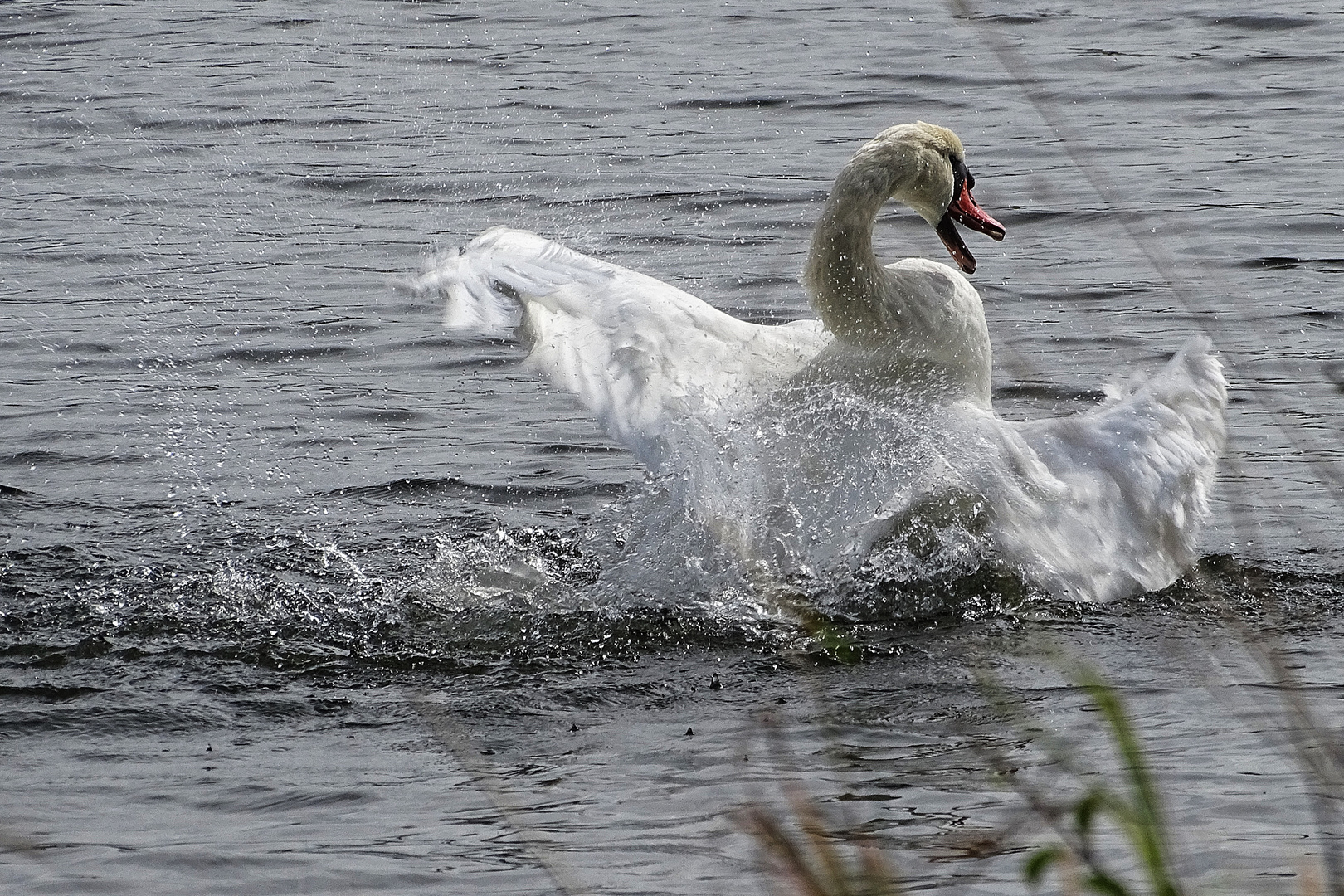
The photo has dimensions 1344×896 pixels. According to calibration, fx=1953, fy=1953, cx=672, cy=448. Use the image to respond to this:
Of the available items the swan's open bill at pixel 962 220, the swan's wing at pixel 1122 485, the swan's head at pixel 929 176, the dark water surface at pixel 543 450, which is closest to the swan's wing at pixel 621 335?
the dark water surface at pixel 543 450

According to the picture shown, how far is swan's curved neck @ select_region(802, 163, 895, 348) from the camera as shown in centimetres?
604

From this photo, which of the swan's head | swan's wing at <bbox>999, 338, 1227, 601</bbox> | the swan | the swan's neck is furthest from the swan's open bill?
swan's wing at <bbox>999, 338, 1227, 601</bbox>

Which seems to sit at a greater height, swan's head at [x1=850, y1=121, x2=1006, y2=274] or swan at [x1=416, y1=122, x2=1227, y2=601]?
swan's head at [x1=850, y1=121, x2=1006, y2=274]

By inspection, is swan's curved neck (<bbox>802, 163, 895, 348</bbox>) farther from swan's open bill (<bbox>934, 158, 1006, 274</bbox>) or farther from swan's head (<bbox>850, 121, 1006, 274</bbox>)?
swan's open bill (<bbox>934, 158, 1006, 274</bbox>)

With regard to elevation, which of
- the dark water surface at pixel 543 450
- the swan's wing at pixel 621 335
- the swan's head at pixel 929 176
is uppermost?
the swan's head at pixel 929 176

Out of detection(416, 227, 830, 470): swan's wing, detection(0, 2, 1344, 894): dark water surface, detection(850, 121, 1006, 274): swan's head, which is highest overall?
detection(850, 121, 1006, 274): swan's head

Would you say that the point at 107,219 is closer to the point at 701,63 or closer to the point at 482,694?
the point at 701,63

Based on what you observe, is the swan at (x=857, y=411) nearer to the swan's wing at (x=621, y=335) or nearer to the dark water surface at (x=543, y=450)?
the swan's wing at (x=621, y=335)

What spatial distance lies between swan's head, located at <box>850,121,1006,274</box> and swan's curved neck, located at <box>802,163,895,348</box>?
0.09 m

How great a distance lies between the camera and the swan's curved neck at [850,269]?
6039mm

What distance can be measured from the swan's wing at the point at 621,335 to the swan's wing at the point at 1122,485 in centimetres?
84

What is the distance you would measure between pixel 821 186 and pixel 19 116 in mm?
5945

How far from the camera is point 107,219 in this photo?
1099 centimetres

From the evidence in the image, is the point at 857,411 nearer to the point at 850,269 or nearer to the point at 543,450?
the point at 850,269
